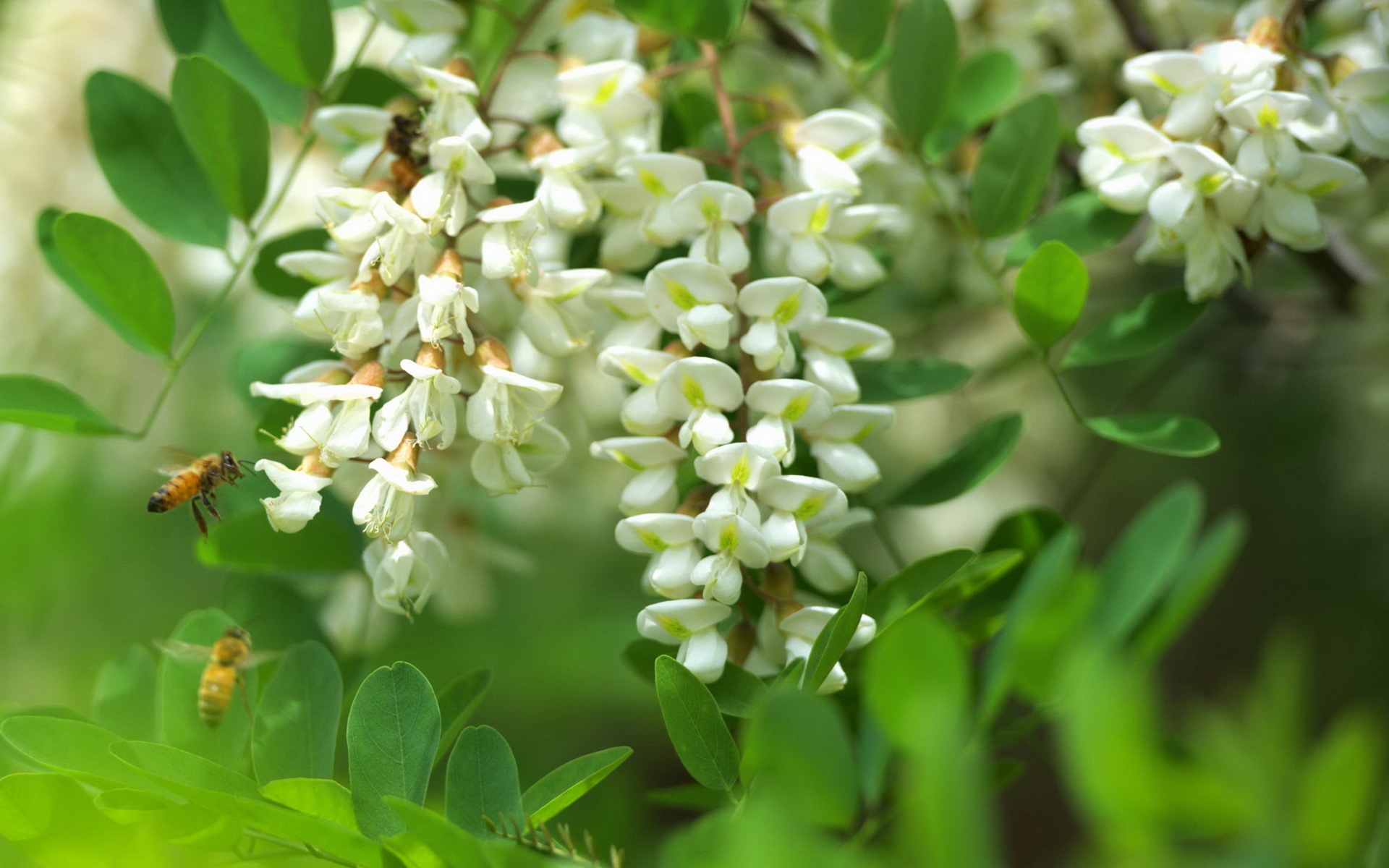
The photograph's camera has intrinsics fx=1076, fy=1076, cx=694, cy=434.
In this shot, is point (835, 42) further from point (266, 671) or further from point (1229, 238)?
point (266, 671)

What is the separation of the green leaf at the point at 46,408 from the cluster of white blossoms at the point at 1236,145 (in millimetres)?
497

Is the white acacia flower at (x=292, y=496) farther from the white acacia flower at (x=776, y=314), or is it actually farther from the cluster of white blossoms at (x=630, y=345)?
the white acacia flower at (x=776, y=314)

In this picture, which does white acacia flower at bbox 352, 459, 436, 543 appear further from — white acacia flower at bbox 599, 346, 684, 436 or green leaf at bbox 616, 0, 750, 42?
green leaf at bbox 616, 0, 750, 42

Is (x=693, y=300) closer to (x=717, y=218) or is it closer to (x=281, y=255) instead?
(x=717, y=218)

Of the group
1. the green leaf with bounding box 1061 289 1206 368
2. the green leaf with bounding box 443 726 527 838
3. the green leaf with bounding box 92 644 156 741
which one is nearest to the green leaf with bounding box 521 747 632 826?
the green leaf with bounding box 443 726 527 838

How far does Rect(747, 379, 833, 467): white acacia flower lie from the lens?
0.44 m

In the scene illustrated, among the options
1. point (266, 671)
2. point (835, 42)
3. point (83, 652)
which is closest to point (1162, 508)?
point (835, 42)

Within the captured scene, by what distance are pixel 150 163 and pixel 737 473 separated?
0.37 meters

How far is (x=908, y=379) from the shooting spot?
0.56 meters

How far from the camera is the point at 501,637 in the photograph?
49.0 inches

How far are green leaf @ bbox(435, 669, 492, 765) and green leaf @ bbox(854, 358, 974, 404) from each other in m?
0.24

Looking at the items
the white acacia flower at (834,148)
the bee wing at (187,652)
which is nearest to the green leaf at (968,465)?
the white acacia flower at (834,148)

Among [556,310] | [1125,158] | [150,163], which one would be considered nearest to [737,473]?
[556,310]

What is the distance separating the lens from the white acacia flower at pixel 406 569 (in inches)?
17.7
